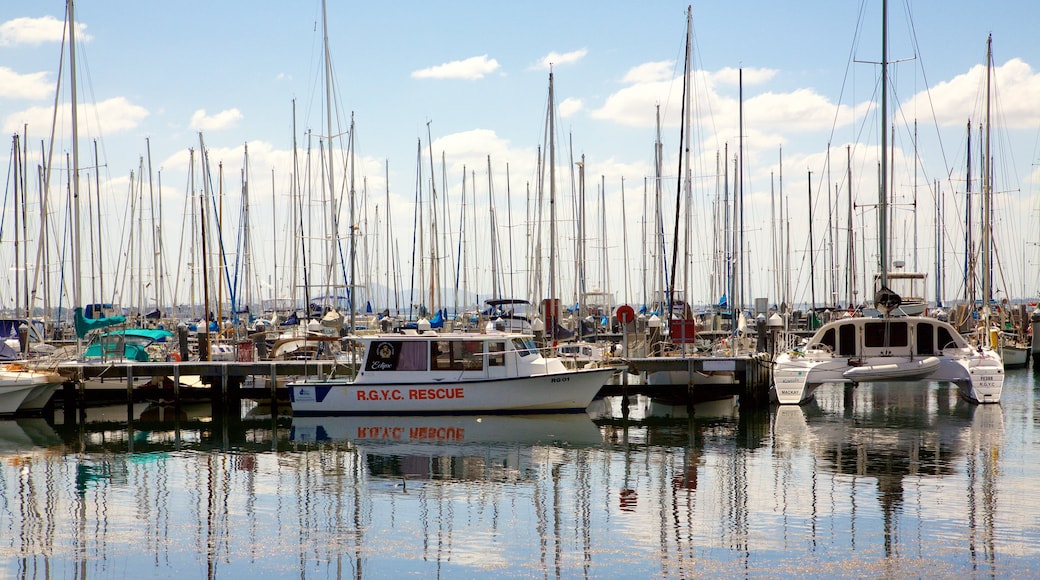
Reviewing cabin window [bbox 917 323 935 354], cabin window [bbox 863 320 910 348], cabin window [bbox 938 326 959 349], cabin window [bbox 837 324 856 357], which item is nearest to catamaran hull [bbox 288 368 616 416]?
cabin window [bbox 837 324 856 357]

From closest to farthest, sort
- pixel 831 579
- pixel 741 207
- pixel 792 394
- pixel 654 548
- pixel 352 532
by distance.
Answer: pixel 831 579, pixel 654 548, pixel 352 532, pixel 792 394, pixel 741 207

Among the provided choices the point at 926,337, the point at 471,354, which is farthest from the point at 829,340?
the point at 471,354

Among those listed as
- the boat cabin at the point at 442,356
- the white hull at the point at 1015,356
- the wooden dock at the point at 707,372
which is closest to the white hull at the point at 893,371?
the wooden dock at the point at 707,372

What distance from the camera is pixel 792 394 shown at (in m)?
28.2

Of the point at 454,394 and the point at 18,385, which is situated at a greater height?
the point at 18,385

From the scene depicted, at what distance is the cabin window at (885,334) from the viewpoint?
2886 cm

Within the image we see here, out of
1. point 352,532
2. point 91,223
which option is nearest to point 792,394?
point 352,532

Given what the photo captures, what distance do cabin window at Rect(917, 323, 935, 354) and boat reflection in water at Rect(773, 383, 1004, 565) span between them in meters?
1.53

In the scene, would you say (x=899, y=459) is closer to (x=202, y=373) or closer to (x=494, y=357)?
(x=494, y=357)

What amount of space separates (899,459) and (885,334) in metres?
8.81

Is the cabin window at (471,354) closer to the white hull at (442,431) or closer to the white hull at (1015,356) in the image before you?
the white hull at (442,431)

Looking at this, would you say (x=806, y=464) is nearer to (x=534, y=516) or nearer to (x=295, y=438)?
(x=534, y=516)

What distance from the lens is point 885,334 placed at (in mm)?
28922

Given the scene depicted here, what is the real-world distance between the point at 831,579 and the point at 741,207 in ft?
89.0
